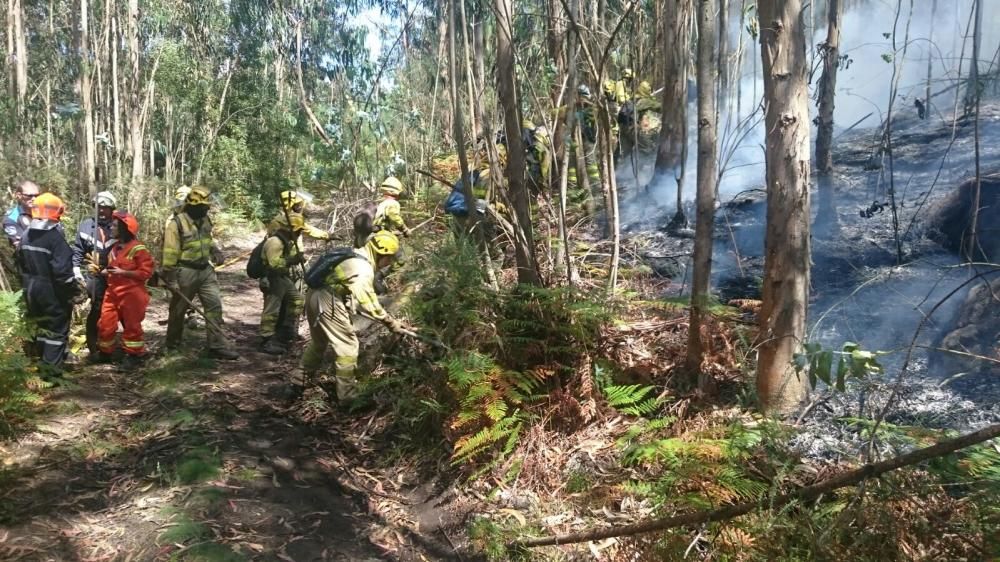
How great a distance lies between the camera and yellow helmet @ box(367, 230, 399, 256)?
696 cm

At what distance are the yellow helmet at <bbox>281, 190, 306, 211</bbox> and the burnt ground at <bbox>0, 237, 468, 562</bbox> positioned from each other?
6.52 feet

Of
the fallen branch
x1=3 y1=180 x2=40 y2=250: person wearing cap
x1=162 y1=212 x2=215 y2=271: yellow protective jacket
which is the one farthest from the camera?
x1=162 y1=212 x2=215 y2=271: yellow protective jacket

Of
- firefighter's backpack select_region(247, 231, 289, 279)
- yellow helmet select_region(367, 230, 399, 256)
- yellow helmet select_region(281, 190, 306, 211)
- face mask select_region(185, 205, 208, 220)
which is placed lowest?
firefighter's backpack select_region(247, 231, 289, 279)

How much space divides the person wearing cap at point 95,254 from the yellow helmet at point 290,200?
1677mm

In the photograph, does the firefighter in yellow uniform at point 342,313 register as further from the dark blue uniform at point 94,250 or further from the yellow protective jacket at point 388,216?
the dark blue uniform at point 94,250

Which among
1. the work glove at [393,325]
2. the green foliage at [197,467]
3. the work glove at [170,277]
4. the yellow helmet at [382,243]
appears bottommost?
the green foliage at [197,467]

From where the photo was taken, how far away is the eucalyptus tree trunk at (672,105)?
28.1 ft

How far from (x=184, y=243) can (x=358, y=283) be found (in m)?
2.48

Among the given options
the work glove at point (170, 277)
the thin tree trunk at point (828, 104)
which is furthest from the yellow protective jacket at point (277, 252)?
the thin tree trunk at point (828, 104)

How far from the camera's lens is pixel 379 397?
18.6 ft

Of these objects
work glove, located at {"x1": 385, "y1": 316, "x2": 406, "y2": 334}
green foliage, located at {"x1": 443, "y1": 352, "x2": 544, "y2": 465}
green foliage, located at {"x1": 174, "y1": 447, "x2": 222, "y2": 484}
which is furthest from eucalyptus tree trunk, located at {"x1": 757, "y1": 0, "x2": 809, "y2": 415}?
green foliage, located at {"x1": 174, "y1": 447, "x2": 222, "y2": 484}

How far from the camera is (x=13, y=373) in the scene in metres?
4.92

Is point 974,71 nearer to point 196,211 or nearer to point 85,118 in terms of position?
point 196,211

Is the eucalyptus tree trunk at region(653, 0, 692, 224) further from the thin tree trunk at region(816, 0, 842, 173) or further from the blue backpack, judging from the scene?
the blue backpack
